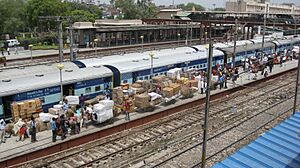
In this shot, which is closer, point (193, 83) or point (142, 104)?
point (142, 104)

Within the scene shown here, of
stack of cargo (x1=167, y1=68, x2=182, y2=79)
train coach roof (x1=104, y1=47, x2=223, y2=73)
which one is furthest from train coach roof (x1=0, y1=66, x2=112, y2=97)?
stack of cargo (x1=167, y1=68, x2=182, y2=79)

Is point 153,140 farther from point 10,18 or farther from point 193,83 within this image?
point 10,18

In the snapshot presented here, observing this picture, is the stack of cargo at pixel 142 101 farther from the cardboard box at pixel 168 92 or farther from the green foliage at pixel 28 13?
the green foliage at pixel 28 13

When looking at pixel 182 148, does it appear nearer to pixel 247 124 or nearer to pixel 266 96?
pixel 247 124

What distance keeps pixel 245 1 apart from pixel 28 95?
446 ft

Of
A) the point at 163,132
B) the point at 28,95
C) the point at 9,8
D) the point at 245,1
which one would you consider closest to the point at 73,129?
the point at 28,95

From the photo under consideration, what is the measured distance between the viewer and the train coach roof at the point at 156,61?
86.9 feet

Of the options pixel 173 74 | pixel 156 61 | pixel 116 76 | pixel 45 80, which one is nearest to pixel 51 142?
pixel 45 80

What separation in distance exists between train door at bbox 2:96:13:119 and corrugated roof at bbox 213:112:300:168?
1339 cm

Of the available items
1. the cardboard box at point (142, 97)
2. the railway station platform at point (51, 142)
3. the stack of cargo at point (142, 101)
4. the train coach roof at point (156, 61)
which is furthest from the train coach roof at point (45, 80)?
the stack of cargo at point (142, 101)

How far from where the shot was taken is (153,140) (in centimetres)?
1888

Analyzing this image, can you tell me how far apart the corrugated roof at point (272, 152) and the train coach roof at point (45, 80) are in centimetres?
1328

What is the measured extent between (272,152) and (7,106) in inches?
578

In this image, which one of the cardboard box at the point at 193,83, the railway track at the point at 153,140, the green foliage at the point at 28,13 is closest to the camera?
the railway track at the point at 153,140
